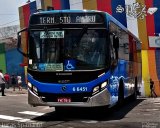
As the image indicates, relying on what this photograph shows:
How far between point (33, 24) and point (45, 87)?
6.74ft

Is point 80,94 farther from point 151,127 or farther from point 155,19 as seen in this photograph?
point 155,19

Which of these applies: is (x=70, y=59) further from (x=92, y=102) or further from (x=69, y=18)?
(x=92, y=102)

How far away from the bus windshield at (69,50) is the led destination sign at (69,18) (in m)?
0.28

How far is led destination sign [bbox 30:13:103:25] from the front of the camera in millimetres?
13766

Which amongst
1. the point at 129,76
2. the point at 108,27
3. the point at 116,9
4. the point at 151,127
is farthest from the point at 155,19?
the point at 151,127

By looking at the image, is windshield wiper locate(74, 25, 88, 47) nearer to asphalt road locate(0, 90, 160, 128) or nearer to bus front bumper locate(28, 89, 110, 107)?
bus front bumper locate(28, 89, 110, 107)

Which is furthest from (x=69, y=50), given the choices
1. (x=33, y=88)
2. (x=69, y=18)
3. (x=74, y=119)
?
(x=74, y=119)

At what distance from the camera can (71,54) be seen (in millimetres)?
13445

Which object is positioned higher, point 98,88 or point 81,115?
point 98,88

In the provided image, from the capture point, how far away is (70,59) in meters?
13.4

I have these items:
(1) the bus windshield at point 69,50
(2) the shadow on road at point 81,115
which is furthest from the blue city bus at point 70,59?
(2) the shadow on road at point 81,115

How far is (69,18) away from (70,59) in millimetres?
1334

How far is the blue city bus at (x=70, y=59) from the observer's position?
13328 mm

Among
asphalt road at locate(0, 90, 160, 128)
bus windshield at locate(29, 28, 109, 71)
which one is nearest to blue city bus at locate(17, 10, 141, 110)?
bus windshield at locate(29, 28, 109, 71)
